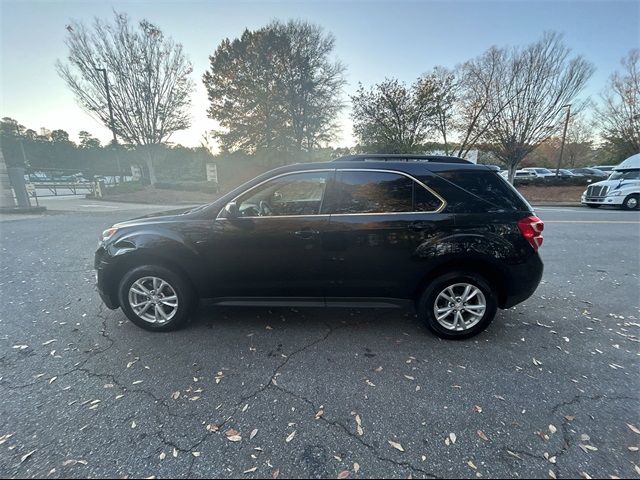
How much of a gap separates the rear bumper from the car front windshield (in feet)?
62.0

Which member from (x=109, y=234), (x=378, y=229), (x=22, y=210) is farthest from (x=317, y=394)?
(x=22, y=210)

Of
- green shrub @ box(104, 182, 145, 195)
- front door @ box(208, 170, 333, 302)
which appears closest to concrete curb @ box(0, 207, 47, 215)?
green shrub @ box(104, 182, 145, 195)

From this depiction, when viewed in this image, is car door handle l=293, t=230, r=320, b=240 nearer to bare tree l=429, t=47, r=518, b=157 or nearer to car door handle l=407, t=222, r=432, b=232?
car door handle l=407, t=222, r=432, b=232

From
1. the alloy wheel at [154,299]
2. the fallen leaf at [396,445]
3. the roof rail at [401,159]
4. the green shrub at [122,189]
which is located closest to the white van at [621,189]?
the roof rail at [401,159]

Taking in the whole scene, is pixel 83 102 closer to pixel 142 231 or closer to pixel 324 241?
pixel 142 231

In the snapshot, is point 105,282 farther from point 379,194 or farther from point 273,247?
point 379,194

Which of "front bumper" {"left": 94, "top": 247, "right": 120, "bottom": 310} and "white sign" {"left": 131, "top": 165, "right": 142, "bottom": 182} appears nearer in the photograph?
"front bumper" {"left": 94, "top": 247, "right": 120, "bottom": 310}

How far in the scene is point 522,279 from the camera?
3.01 metres

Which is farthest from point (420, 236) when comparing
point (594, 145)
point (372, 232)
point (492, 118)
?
point (594, 145)

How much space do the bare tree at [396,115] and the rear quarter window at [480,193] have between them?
18887mm

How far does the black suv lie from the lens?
2928mm

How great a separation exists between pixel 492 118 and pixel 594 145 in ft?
129

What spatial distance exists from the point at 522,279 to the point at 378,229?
5.33 feet

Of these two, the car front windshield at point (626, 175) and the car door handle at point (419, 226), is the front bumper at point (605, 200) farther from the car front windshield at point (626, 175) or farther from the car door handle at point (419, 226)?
the car door handle at point (419, 226)
